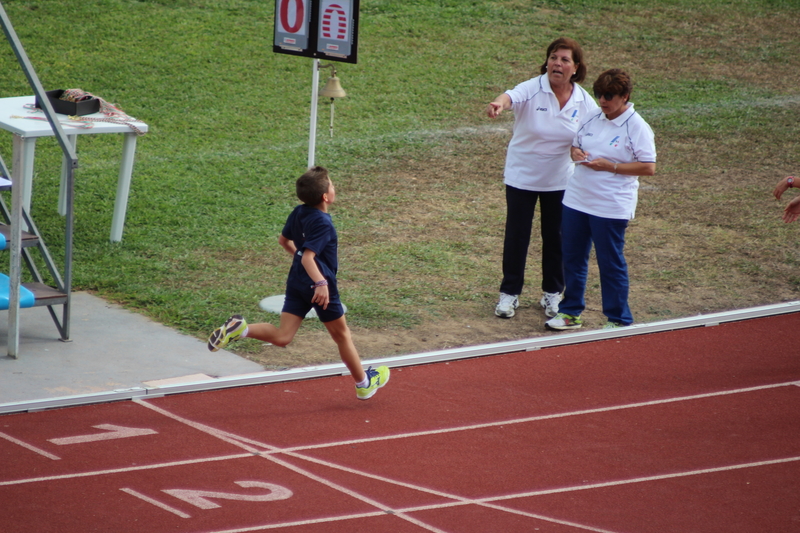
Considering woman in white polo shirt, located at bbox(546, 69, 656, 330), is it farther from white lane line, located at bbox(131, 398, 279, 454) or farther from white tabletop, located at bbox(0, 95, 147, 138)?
white tabletop, located at bbox(0, 95, 147, 138)

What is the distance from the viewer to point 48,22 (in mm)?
16547

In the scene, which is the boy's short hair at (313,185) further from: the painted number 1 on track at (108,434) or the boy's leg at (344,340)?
the painted number 1 on track at (108,434)

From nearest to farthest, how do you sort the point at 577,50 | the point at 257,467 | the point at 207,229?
the point at 257,467
the point at 577,50
the point at 207,229

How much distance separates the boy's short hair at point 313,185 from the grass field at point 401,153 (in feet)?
4.91

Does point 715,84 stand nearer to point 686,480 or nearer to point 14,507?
point 686,480

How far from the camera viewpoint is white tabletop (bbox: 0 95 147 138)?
8.34 metres

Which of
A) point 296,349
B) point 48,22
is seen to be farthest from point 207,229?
point 48,22

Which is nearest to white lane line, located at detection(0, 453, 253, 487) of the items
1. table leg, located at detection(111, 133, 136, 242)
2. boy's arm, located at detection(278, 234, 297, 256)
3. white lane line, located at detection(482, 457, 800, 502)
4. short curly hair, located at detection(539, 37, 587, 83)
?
boy's arm, located at detection(278, 234, 297, 256)

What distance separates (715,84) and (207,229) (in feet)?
33.5

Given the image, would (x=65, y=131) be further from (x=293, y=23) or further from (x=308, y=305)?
(x=308, y=305)

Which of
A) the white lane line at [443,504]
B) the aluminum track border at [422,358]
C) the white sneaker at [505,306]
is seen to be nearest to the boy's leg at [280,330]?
the aluminum track border at [422,358]

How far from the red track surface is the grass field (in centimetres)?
94

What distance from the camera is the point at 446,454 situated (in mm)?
5352

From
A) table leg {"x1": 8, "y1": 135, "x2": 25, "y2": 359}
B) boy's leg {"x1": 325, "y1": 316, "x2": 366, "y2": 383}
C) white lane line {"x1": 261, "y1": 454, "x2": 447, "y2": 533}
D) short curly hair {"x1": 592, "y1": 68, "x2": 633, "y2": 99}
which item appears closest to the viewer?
white lane line {"x1": 261, "y1": 454, "x2": 447, "y2": 533}
